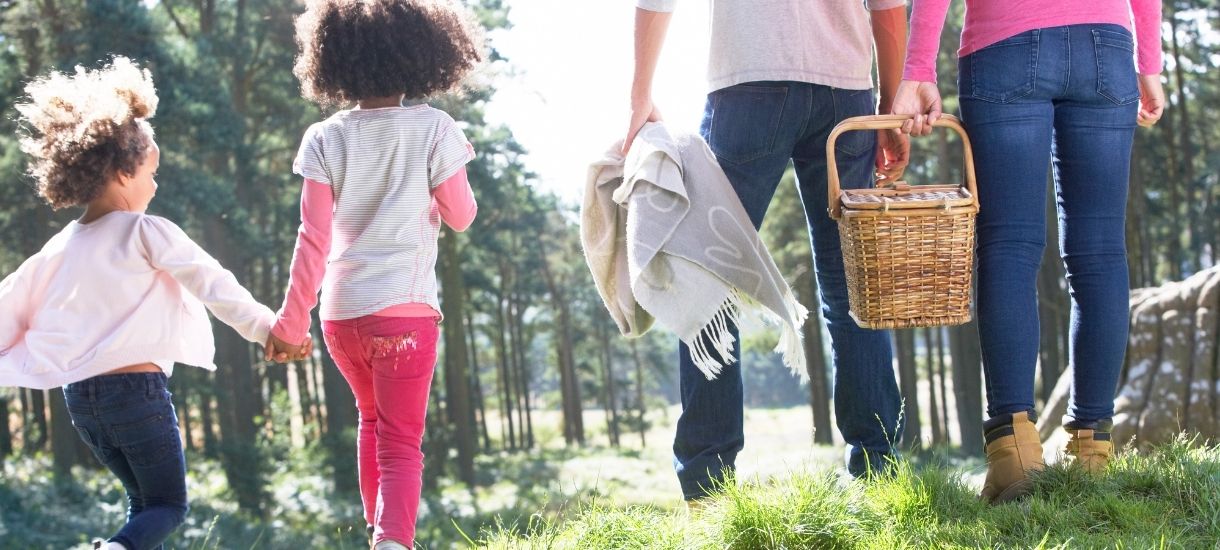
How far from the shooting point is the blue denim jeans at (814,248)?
126 inches

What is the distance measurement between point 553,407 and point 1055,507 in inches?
2185

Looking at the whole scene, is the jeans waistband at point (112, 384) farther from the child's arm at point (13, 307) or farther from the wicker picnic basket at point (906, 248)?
the wicker picnic basket at point (906, 248)

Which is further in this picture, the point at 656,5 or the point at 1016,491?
the point at 656,5

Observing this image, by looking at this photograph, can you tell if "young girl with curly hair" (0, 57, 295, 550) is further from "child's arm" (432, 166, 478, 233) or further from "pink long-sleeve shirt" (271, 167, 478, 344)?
"child's arm" (432, 166, 478, 233)

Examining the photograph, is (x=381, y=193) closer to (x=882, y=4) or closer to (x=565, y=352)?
(x=882, y=4)

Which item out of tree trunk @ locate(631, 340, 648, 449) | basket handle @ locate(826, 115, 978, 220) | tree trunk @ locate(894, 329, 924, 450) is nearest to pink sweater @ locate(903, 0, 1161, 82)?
basket handle @ locate(826, 115, 978, 220)

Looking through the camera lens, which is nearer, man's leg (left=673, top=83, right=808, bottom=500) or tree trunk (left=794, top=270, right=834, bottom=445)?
man's leg (left=673, top=83, right=808, bottom=500)

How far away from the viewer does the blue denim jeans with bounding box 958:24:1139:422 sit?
2984 mm

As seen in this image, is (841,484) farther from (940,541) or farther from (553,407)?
(553,407)

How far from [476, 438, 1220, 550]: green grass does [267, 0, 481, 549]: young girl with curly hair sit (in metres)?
0.49

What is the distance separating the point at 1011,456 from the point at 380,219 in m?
2.03

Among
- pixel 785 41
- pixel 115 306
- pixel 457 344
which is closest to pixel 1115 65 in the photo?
pixel 785 41

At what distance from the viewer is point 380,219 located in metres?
3.14

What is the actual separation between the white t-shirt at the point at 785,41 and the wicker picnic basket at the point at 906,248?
12.0 inches
